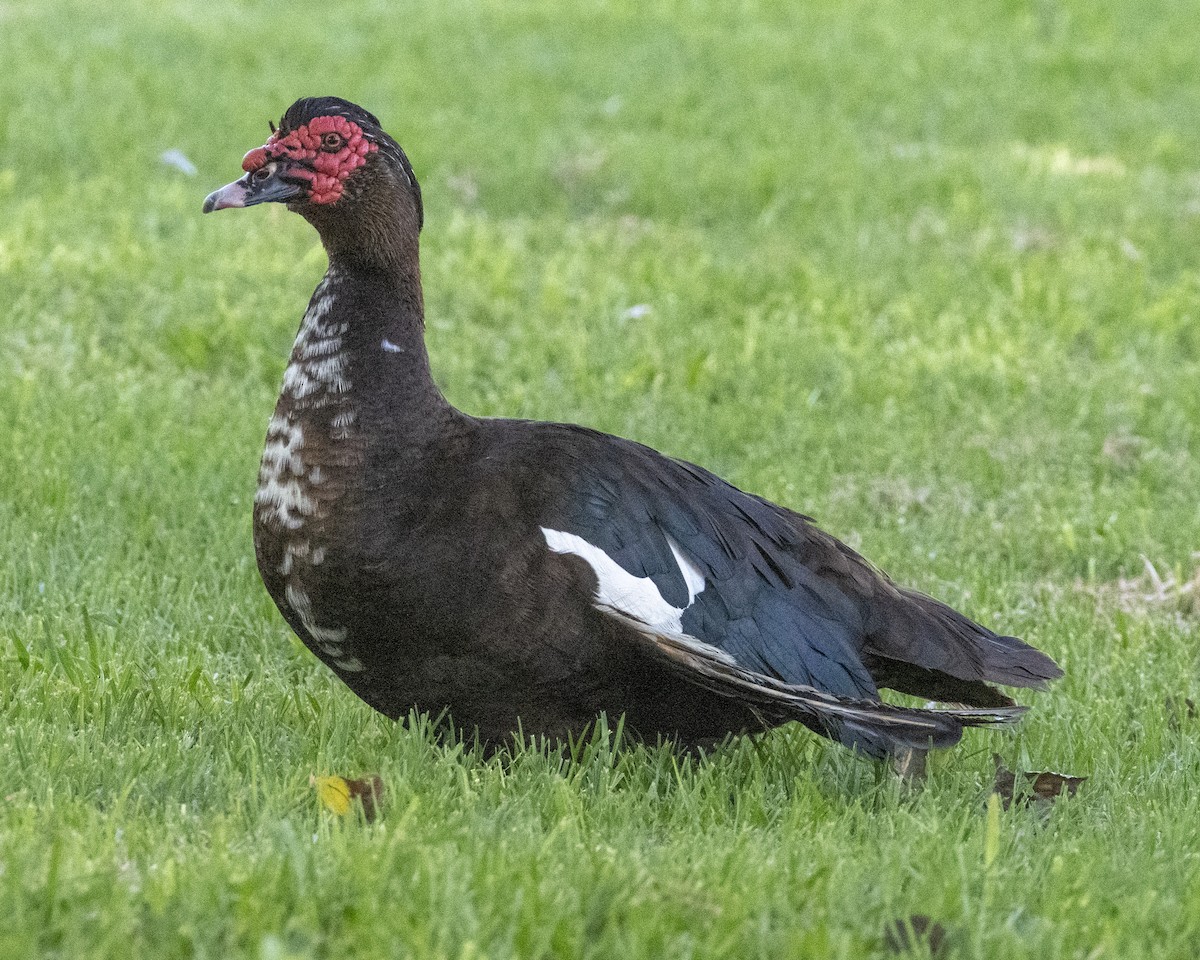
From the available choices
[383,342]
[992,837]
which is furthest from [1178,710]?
[383,342]

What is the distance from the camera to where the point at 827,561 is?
13.7 ft

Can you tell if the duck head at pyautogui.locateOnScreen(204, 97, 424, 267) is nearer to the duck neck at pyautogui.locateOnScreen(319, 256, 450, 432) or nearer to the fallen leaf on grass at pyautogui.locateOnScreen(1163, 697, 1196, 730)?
the duck neck at pyautogui.locateOnScreen(319, 256, 450, 432)

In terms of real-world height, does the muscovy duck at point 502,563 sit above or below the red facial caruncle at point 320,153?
below

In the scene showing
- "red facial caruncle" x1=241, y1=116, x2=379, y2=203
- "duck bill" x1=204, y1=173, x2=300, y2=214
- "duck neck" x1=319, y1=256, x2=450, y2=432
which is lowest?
"duck neck" x1=319, y1=256, x2=450, y2=432

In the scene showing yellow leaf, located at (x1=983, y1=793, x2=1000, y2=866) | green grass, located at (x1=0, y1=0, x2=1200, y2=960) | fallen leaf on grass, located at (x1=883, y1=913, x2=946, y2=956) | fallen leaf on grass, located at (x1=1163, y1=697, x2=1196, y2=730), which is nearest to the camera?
fallen leaf on grass, located at (x1=883, y1=913, x2=946, y2=956)

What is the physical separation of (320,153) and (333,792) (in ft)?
4.73

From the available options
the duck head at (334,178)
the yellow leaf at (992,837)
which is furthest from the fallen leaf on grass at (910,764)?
the duck head at (334,178)

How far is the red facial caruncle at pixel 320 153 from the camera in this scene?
3924 millimetres

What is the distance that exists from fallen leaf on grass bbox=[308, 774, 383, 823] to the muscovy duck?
0.31 meters

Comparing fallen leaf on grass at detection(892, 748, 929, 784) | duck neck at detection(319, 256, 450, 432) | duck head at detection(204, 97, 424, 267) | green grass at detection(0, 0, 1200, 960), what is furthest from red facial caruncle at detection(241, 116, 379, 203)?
fallen leaf on grass at detection(892, 748, 929, 784)

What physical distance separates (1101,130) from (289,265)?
6.26 meters

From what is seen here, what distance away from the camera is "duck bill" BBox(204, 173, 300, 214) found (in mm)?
3846

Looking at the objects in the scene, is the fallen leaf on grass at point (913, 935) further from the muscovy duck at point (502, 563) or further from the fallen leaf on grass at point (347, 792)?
the fallen leaf on grass at point (347, 792)

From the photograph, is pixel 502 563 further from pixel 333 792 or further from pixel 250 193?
pixel 250 193
